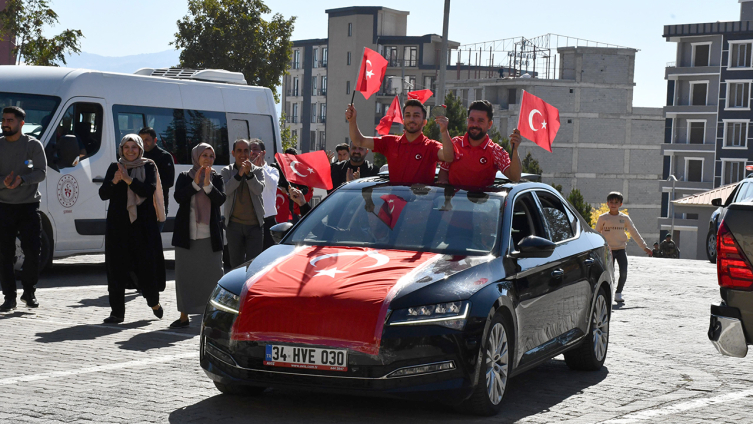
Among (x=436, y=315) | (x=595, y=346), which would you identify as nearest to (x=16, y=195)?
(x=595, y=346)

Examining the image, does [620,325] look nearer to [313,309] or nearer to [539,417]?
[539,417]

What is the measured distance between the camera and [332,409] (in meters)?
6.69

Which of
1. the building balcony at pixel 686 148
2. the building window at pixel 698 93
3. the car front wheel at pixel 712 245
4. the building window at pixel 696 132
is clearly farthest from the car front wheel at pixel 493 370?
the building window at pixel 698 93

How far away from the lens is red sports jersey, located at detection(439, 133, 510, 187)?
8.78 meters

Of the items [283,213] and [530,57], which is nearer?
[283,213]

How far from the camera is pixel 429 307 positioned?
631 centimetres

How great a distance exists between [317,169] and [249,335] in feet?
17.9

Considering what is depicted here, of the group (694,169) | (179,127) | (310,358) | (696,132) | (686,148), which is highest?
(696,132)

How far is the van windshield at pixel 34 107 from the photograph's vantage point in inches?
558

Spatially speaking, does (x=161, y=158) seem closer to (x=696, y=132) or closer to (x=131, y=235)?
(x=131, y=235)

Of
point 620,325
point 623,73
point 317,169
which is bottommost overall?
point 620,325

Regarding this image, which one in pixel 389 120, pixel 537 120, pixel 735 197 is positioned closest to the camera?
pixel 537 120

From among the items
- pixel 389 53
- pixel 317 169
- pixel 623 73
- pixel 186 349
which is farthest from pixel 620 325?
pixel 389 53

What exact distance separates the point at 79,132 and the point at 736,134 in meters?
80.7
